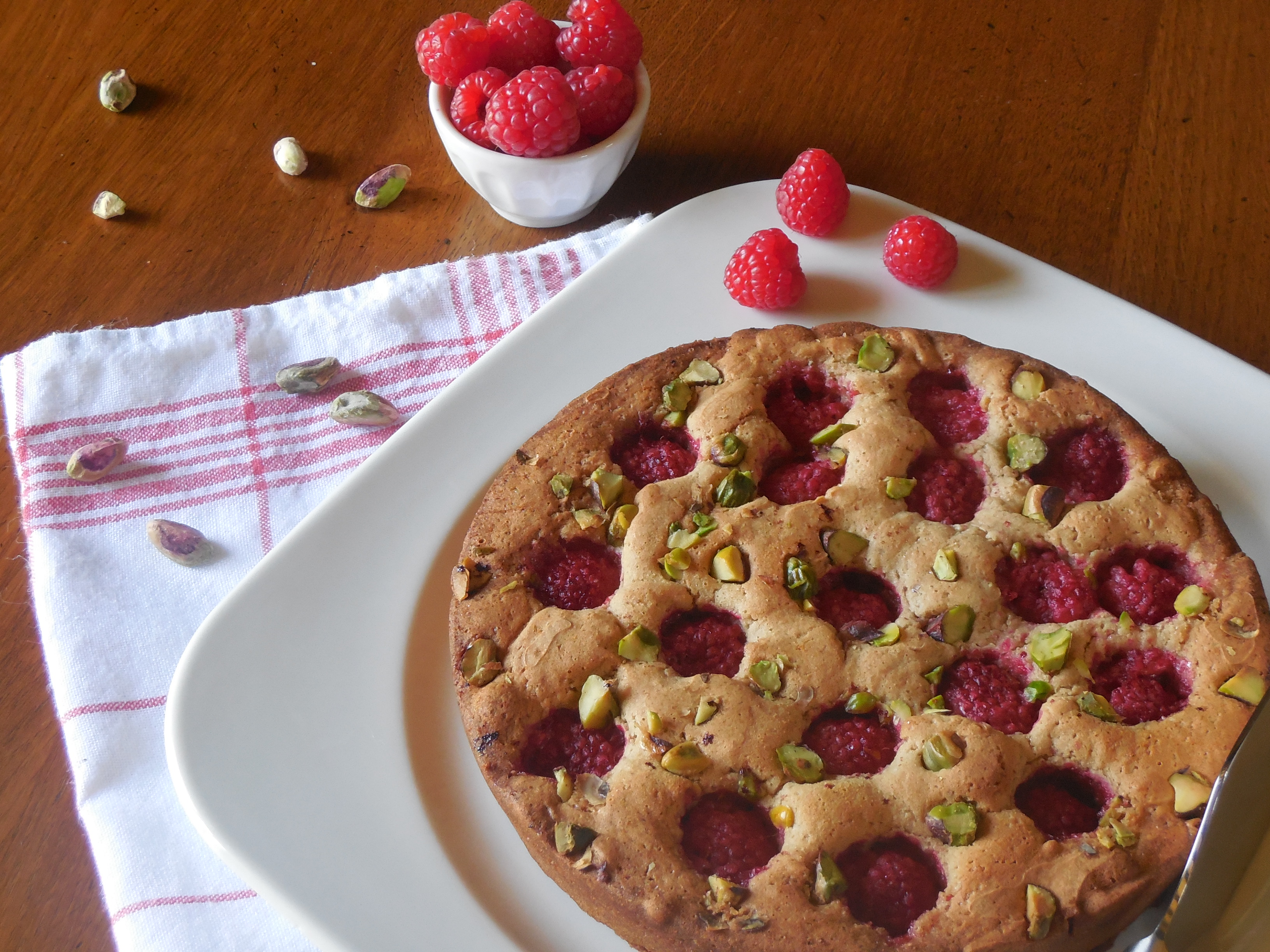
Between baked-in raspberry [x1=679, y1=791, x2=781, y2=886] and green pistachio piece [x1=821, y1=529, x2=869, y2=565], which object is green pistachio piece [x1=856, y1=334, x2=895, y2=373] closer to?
green pistachio piece [x1=821, y1=529, x2=869, y2=565]

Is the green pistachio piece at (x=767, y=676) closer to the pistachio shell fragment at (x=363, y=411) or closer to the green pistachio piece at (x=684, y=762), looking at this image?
the green pistachio piece at (x=684, y=762)

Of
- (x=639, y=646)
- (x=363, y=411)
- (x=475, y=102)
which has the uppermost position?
(x=475, y=102)

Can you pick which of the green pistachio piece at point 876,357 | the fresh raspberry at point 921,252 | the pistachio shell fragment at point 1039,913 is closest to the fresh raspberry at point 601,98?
the fresh raspberry at point 921,252

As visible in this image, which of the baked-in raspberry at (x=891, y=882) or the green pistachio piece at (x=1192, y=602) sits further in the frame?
the green pistachio piece at (x=1192, y=602)

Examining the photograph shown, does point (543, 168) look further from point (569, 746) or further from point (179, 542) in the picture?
point (569, 746)

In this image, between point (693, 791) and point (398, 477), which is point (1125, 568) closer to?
point (693, 791)

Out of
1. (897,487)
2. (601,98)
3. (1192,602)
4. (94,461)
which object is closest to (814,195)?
(601,98)

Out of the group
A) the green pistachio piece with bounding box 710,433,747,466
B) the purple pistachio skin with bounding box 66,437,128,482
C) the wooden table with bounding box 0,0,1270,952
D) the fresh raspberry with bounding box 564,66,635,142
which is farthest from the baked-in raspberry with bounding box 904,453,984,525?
the purple pistachio skin with bounding box 66,437,128,482
